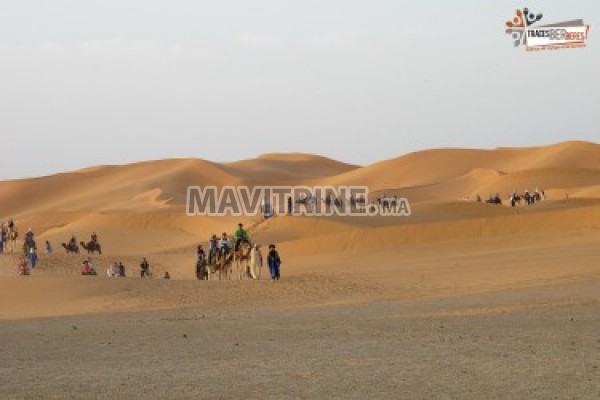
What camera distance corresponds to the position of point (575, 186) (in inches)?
3093

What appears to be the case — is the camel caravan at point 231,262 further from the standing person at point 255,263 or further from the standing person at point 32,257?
the standing person at point 32,257

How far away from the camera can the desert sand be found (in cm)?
1094

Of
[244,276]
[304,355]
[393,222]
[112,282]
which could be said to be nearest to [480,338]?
[304,355]

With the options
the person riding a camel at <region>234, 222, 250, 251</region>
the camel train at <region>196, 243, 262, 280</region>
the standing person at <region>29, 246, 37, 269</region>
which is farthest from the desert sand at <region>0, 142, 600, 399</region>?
the person riding a camel at <region>234, 222, 250, 251</region>

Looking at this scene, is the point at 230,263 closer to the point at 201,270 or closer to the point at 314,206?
the point at 201,270

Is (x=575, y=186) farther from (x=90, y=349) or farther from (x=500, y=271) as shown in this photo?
(x=90, y=349)

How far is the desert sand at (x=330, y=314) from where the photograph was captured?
10.9 meters

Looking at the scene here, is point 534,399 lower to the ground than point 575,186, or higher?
lower

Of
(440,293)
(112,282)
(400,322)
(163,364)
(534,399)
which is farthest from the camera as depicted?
(112,282)

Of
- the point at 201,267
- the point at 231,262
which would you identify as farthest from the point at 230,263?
the point at 201,267

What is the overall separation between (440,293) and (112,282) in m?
8.18

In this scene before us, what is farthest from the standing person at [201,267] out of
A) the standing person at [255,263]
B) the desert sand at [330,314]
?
the standing person at [255,263]

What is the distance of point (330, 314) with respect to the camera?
19.4 metres

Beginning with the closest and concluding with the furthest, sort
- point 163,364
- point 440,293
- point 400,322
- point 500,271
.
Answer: point 163,364 < point 400,322 < point 440,293 < point 500,271
